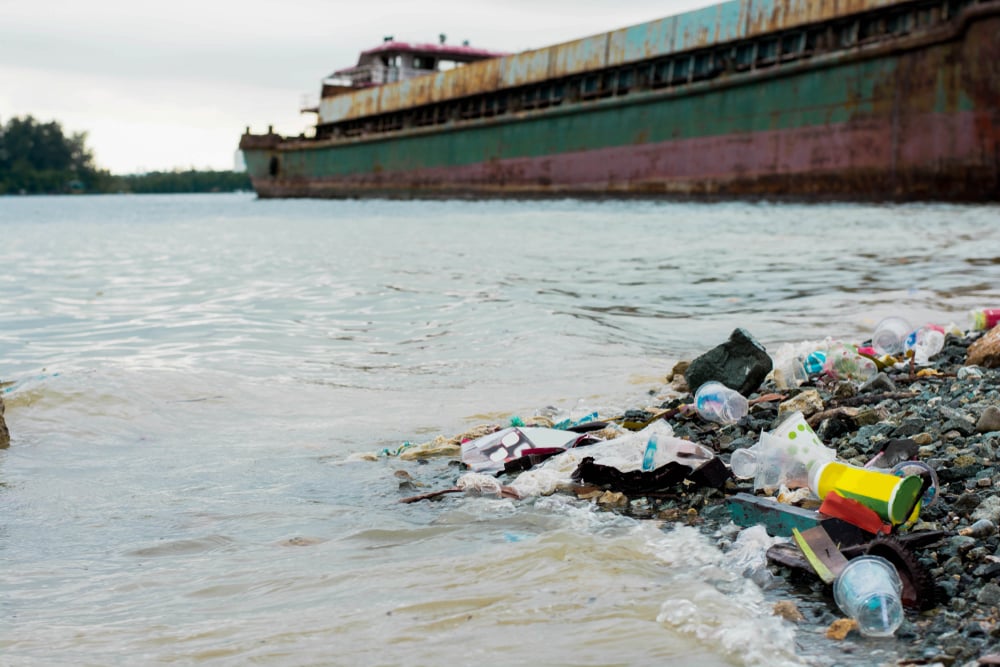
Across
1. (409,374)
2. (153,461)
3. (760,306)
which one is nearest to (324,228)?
(760,306)

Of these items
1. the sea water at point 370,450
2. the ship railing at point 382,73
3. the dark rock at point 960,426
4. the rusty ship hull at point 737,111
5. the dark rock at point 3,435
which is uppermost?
the ship railing at point 382,73

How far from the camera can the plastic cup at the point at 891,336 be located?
500 centimetres

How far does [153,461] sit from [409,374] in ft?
6.42

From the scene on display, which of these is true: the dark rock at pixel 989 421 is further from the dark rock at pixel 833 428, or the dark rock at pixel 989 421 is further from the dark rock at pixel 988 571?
the dark rock at pixel 988 571

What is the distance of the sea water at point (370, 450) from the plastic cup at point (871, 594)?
0.09m

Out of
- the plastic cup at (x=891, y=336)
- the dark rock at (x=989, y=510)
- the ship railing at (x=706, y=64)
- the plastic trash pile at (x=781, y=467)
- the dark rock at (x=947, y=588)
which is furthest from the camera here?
the ship railing at (x=706, y=64)

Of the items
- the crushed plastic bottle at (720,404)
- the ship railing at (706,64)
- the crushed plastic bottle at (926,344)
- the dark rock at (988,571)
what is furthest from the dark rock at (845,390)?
the ship railing at (706,64)

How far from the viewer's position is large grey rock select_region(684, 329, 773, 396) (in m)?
4.15

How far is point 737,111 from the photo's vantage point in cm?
2023

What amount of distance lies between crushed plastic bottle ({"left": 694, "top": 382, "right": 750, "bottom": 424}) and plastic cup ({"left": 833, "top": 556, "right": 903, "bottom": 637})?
1.61 metres

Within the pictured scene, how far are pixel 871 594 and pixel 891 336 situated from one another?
3.25 metres

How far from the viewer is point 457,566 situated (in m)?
2.58

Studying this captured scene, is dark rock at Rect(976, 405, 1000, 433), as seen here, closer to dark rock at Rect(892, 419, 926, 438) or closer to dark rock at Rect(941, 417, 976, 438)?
dark rock at Rect(941, 417, 976, 438)

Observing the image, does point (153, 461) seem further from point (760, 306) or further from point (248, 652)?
point (760, 306)
